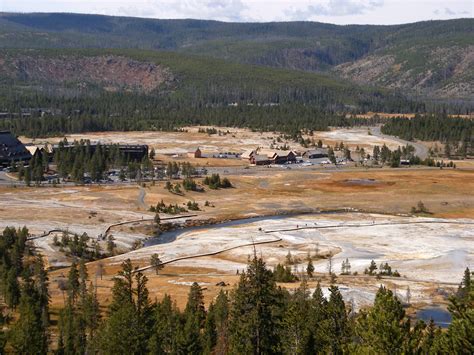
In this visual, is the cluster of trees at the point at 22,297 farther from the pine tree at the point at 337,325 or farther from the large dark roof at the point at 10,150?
the large dark roof at the point at 10,150

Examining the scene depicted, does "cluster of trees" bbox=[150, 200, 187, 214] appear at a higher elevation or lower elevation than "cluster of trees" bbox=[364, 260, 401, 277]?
higher

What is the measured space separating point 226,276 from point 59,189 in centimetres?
5373

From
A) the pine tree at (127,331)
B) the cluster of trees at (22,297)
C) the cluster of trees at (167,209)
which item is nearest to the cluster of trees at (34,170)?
the cluster of trees at (167,209)

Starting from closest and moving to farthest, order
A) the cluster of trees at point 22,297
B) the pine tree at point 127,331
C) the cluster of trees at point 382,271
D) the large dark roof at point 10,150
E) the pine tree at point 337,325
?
the pine tree at point 337,325, the pine tree at point 127,331, the cluster of trees at point 22,297, the cluster of trees at point 382,271, the large dark roof at point 10,150

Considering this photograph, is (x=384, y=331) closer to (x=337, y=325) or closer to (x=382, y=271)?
(x=337, y=325)

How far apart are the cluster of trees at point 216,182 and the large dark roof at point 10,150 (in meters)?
40.7

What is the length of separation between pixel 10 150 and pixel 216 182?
44.5m

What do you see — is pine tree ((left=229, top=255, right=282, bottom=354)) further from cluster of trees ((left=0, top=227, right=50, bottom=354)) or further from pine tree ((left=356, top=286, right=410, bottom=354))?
cluster of trees ((left=0, top=227, right=50, bottom=354))

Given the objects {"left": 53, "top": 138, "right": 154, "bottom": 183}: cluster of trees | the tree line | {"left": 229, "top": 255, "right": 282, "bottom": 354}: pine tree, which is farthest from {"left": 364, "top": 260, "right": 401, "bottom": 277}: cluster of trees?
{"left": 53, "top": 138, "right": 154, "bottom": 183}: cluster of trees

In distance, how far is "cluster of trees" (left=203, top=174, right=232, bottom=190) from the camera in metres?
120

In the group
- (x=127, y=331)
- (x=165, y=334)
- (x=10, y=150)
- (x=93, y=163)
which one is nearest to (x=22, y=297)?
(x=165, y=334)

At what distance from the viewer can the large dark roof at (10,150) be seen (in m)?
136

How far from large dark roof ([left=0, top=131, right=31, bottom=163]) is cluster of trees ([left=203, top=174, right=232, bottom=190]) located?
1603 inches

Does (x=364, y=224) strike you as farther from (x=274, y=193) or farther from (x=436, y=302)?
(x=436, y=302)
